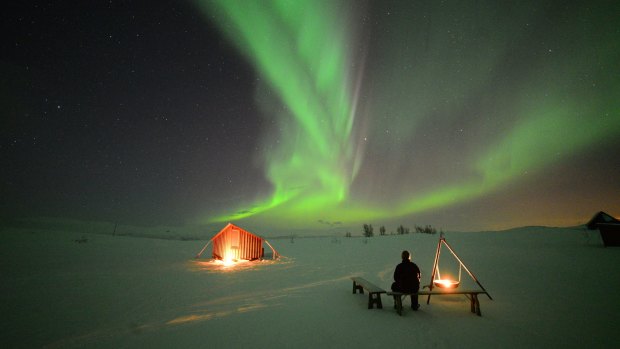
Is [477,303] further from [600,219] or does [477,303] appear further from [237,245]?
[600,219]

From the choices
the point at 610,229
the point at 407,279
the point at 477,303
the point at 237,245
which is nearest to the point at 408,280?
the point at 407,279

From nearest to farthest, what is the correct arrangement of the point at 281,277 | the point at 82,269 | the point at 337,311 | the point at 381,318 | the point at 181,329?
the point at 181,329, the point at 381,318, the point at 337,311, the point at 281,277, the point at 82,269

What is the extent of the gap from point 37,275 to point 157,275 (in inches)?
256

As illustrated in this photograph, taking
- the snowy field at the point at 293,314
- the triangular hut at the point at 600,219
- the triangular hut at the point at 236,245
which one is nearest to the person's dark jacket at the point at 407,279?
the snowy field at the point at 293,314

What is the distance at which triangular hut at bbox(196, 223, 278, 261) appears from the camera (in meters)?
23.4

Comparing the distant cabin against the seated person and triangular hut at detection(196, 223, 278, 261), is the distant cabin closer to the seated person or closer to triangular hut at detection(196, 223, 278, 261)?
the seated person

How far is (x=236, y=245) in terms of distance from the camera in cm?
2350

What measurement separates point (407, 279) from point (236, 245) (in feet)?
58.9

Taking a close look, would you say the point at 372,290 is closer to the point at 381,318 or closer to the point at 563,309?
the point at 381,318

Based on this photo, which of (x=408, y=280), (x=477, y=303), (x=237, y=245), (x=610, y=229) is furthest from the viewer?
(x=610, y=229)

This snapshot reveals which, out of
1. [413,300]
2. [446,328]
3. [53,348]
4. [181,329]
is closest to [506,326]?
[446,328]

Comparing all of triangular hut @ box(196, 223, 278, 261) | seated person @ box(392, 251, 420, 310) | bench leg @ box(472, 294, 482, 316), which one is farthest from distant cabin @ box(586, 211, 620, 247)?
triangular hut @ box(196, 223, 278, 261)

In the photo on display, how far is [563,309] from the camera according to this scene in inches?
319

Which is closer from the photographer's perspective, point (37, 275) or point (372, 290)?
point (372, 290)
